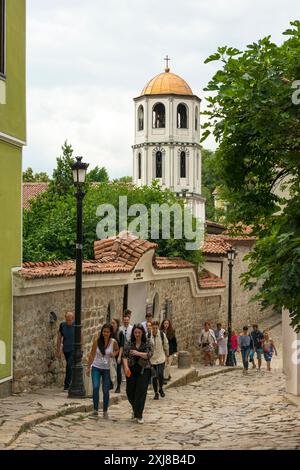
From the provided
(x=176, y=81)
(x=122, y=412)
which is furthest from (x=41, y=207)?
(x=176, y=81)

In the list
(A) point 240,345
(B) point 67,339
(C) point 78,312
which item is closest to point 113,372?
(B) point 67,339

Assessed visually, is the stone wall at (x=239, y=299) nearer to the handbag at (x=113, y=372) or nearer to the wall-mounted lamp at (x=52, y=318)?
the handbag at (x=113, y=372)

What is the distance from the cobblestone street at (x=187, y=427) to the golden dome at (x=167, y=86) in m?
58.5

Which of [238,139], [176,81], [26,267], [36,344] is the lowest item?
[36,344]

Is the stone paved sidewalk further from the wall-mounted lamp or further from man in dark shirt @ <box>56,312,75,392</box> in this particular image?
the wall-mounted lamp

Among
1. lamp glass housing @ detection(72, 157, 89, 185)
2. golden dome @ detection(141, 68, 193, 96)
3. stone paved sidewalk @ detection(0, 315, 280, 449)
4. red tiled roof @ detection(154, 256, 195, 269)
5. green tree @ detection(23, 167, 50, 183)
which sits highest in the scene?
golden dome @ detection(141, 68, 193, 96)

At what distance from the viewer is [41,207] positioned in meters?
28.3

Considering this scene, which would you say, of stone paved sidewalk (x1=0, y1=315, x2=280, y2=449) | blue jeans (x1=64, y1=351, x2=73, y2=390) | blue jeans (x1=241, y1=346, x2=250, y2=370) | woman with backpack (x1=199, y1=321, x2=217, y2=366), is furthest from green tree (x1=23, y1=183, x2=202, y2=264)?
stone paved sidewalk (x1=0, y1=315, x2=280, y2=449)

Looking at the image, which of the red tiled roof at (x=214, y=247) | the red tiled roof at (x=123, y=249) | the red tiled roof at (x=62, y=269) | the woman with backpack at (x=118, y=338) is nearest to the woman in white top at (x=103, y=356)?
the woman with backpack at (x=118, y=338)

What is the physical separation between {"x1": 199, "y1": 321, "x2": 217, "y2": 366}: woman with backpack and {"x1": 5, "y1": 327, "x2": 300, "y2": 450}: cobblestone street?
7.20 metres

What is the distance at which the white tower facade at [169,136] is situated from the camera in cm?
7319

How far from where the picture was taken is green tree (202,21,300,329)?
28.5 ft

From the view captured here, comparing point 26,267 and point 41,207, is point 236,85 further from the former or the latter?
point 41,207
